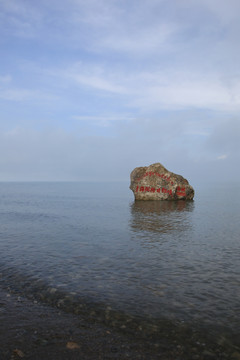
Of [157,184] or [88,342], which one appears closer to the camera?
[88,342]

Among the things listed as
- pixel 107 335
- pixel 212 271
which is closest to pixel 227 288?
pixel 212 271

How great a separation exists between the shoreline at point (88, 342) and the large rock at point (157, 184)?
36909 millimetres

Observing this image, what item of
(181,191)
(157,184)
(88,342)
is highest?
(157,184)

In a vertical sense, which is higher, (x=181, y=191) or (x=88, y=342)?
(x=181, y=191)

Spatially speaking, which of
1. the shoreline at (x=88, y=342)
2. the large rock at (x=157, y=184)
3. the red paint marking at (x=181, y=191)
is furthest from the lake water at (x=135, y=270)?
the red paint marking at (x=181, y=191)

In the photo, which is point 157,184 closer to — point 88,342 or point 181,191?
point 181,191

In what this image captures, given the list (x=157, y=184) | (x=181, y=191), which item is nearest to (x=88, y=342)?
(x=157, y=184)

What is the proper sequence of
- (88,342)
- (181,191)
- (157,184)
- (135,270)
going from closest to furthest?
1. (88,342)
2. (135,270)
3. (157,184)
4. (181,191)

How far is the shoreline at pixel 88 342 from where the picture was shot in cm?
561

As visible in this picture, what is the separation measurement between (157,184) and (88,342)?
3827cm

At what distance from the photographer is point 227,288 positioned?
9258 mm

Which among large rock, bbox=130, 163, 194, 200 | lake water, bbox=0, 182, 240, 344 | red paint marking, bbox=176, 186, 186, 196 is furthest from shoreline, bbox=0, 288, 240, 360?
red paint marking, bbox=176, 186, 186, 196

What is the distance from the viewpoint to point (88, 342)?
6035 mm

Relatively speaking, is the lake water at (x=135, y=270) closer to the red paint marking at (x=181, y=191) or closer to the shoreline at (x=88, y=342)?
the shoreline at (x=88, y=342)
